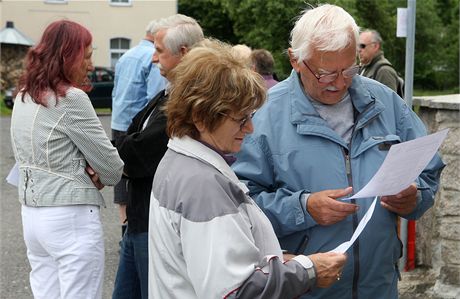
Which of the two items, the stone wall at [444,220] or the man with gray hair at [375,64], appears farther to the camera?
the man with gray hair at [375,64]

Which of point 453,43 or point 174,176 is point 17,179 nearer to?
point 174,176

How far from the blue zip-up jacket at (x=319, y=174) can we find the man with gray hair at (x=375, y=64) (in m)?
5.26

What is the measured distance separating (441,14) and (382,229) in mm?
48493

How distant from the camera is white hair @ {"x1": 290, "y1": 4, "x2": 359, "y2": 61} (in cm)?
264

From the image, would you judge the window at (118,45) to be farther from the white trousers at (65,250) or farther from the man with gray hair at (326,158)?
the man with gray hair at (326,158)

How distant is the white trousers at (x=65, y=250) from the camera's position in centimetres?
346

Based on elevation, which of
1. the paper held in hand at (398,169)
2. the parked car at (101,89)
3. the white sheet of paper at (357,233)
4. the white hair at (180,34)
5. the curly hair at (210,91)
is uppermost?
the white hair at (180,34)

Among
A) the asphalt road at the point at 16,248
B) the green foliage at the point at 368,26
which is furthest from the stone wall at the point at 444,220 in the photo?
the green foliage at the point at 368,26

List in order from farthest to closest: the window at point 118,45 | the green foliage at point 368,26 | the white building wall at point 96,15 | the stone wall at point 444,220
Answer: the window at point 118,45, the white building wall at point 96,15, the green foliage at point 368,26, the stone wall at point 444,220

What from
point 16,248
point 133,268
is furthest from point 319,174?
point 16,248

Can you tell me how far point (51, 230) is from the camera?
11.3ft

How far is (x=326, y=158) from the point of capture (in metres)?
2.66

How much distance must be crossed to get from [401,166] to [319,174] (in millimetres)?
334

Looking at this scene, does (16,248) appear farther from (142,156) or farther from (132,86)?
(142,156)
